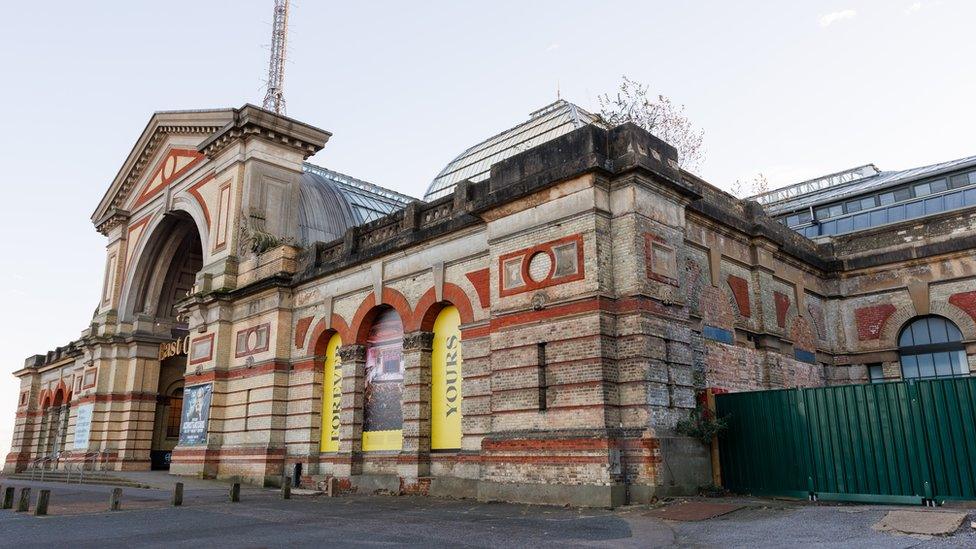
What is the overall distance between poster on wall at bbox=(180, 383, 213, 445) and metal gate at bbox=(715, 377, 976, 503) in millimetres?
17736

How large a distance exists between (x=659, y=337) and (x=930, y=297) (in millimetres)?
12194

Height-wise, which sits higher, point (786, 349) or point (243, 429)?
point (786, 349)

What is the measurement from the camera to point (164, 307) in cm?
3528

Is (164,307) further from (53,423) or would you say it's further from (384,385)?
(384,385)

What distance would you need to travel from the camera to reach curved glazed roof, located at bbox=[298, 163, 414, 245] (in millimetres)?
30500

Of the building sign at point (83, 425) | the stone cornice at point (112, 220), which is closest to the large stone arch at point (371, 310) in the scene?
the building sign at point (83, 425)

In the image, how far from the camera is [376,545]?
30.5 ft

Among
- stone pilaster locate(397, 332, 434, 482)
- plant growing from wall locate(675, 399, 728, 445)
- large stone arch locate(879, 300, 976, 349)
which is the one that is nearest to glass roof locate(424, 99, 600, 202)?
stone pilaster locate(397, 332, 434, 482)

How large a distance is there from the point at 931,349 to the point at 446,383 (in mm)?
14779

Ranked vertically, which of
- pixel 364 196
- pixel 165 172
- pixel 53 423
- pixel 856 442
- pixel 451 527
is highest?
pixel 364 196

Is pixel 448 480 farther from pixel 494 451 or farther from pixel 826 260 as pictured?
pixel 826 260

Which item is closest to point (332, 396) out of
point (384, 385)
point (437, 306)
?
point (384, 385)

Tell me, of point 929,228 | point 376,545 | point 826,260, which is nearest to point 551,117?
point 826,260

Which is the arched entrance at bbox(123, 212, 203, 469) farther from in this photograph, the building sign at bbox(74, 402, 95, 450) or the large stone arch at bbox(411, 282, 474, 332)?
the large stone arch at bbox(411, 282, 474, 332)
